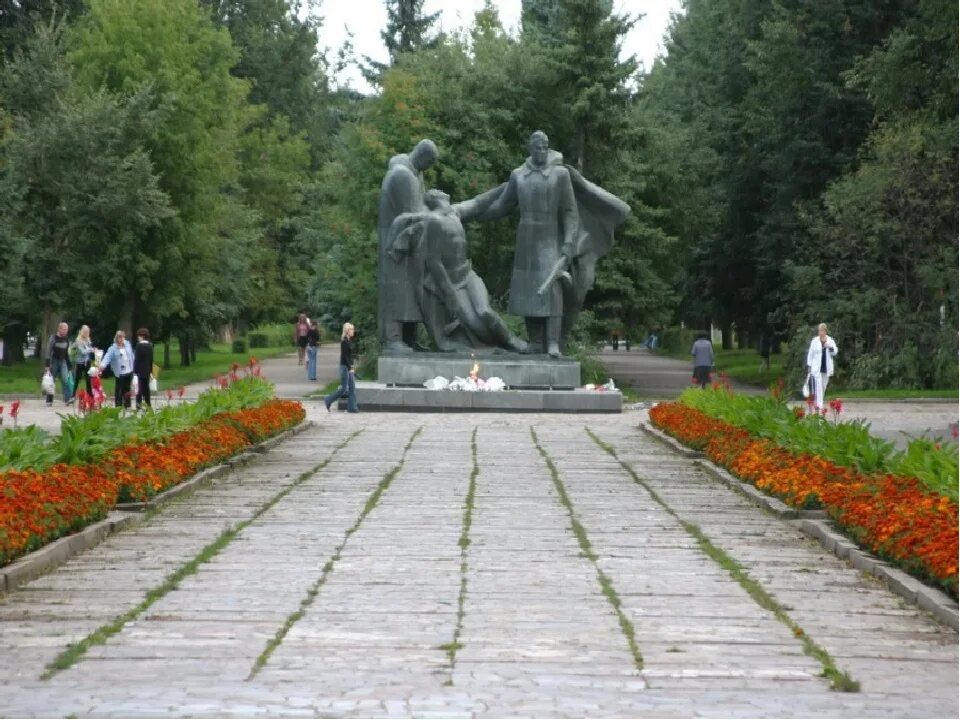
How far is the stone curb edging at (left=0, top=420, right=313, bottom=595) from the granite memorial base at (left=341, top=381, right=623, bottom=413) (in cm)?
1173

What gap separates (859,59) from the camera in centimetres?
3834

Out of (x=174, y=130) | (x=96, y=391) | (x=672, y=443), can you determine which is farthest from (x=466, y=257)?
(x=174, y=130)

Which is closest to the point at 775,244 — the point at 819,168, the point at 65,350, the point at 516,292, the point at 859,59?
the point at 819,168

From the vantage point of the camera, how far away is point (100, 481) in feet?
43.9

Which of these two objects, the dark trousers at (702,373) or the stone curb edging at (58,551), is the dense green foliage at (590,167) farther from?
the stone curb edging at (58,551)

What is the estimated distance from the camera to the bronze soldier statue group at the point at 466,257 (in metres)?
30.5

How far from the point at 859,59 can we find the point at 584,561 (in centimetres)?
2940

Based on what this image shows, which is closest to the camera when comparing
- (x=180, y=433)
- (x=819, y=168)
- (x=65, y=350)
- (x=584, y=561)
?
(x=584, y=561)

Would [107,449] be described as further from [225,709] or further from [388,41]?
[388,41]

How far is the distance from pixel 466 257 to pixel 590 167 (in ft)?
41.6

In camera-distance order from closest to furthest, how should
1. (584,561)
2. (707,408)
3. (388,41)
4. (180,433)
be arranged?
(584,561), (180,433), (707,408), (388,41)

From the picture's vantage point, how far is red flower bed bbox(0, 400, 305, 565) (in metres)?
10.9

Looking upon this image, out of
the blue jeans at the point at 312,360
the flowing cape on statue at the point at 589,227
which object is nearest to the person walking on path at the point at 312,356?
the blue jeans at the point at 312,360

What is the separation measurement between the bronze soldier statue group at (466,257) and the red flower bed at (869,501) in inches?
495
